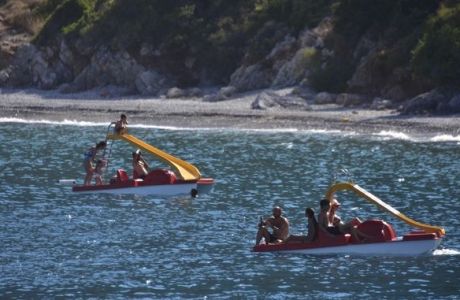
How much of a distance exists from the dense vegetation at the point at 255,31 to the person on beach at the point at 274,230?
1197 inches

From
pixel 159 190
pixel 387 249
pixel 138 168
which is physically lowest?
pixel 387 249

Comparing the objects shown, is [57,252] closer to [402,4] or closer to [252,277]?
[252,277]

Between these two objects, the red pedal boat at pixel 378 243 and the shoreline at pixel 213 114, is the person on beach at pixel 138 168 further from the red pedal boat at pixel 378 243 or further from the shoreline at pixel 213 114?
the shoreline at pixel 213 114

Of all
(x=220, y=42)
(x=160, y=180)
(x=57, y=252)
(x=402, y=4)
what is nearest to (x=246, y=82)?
(x=220, y=42)

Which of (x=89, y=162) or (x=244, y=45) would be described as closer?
(x=89, y=162)

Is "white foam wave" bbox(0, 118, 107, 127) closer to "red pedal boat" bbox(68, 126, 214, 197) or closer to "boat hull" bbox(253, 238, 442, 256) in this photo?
"red pedal boat" bbox(68, 126, 214, 197)

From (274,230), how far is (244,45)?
46.0 m

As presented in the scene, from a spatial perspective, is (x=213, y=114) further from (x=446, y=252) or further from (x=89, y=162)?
(x=446, y=252)

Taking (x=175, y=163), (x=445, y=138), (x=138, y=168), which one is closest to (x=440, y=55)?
(x=445, y=138)

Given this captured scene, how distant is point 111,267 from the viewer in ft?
106

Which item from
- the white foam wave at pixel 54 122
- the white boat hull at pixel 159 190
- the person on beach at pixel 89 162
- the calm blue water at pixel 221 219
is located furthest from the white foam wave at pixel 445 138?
the white foam wave at pixel 54 122

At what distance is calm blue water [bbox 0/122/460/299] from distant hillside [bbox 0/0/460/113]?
7.93m

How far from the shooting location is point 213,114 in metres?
69.4

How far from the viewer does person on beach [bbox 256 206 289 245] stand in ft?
112
